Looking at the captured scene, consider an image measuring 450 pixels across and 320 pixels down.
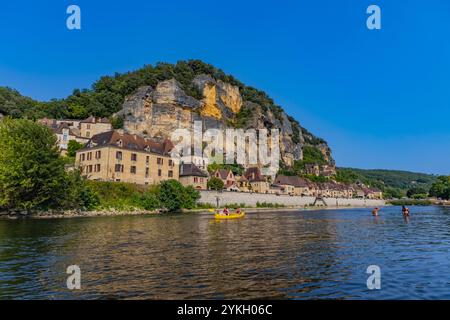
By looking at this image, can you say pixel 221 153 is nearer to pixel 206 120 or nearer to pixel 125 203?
pixel 206 120

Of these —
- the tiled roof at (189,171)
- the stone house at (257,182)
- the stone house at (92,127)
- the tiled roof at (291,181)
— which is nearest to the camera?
the tiled roof at (189,171)

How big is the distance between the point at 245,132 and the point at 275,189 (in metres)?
27.7

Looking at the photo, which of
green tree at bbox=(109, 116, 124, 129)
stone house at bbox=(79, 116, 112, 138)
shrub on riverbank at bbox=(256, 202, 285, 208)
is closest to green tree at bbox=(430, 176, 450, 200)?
shrub on riverbank at bbox=(256, 202, 285, 208)

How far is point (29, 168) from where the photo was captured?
154 feet

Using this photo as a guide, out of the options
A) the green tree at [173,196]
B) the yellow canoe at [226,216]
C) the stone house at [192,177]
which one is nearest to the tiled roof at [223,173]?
the stone house at [192,177]

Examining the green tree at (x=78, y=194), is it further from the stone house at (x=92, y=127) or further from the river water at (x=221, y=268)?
the stone house at (x=92, y=127)

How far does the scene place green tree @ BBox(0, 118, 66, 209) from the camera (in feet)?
149

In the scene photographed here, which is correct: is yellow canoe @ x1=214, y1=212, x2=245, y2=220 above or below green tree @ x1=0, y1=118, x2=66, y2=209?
below

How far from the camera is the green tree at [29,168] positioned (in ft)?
149

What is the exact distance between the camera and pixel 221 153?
136750 mm

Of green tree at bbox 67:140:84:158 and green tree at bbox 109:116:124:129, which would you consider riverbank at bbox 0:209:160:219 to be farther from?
green tree at bbox 109:116:124:129

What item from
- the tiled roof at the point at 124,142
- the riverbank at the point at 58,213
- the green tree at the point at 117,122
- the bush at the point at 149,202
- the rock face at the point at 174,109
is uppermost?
the rock face at the point at 174,109

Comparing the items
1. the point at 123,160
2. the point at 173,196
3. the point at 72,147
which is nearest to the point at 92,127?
the point at 72,147

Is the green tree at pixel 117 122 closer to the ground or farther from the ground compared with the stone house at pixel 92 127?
farther from the ground
